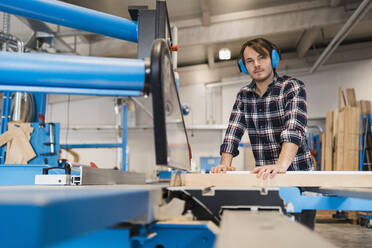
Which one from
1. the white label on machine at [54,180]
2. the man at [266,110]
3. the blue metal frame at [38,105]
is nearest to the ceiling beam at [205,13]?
the blue metal frame at [38,105]

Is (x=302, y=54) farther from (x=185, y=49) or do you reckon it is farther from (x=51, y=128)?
(x=51, y=128)

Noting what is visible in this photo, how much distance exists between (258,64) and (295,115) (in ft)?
1.29

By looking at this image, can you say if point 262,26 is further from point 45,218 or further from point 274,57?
point 45,218

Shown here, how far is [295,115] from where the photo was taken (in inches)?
65.7

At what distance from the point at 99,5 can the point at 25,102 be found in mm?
2371

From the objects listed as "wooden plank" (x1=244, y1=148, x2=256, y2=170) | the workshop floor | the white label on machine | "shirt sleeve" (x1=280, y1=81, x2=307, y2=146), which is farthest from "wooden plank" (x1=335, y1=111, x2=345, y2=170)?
the white label on machine

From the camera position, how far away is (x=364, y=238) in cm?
404

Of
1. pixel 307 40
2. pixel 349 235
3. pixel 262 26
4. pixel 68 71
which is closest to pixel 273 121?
pixel 68 71

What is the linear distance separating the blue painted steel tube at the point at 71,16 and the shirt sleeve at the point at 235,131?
87 cm

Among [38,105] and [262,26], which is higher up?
[262,26]

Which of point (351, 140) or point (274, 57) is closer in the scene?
point (274, 57)

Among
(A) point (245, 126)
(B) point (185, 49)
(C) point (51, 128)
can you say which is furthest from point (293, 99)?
(B) point (185, 49)

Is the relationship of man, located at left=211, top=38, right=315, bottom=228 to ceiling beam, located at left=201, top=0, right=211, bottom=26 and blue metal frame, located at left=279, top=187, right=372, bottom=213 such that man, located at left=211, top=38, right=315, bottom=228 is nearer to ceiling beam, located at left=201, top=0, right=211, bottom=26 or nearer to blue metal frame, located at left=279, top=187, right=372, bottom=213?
blue metal frame, located at left=279, top=187, right=372, bottom=213

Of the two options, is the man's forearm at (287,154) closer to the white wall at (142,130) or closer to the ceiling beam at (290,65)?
the ceiling beam at (290,65)
